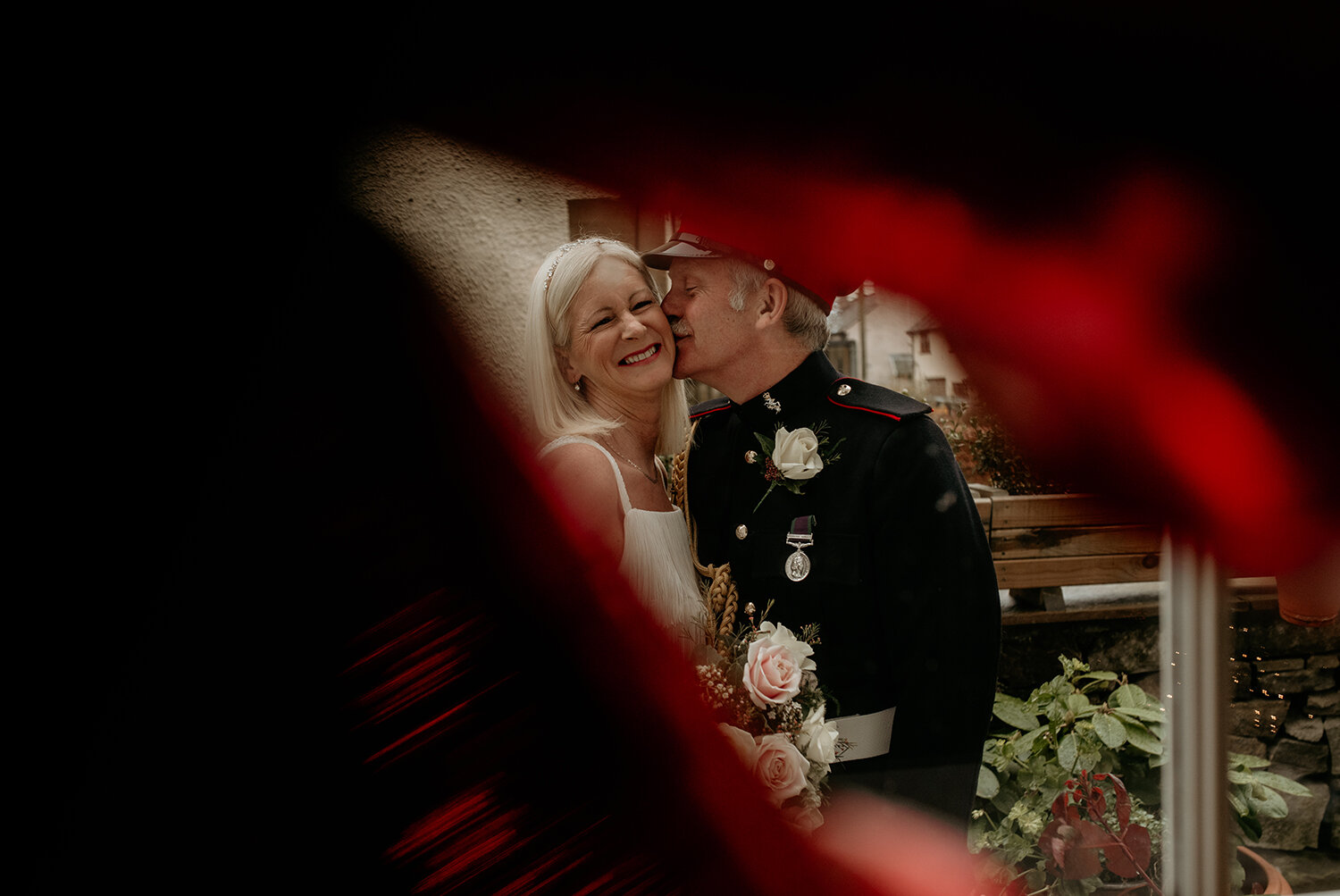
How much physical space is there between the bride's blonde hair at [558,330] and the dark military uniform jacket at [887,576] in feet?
0.77

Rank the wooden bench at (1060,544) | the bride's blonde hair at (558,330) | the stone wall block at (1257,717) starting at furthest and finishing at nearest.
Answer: the stone wall block at (1257,717), the wooden bench at (1060,544), the bride's blonde hair at (558,330)

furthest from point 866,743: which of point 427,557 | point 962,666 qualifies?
point 427,557

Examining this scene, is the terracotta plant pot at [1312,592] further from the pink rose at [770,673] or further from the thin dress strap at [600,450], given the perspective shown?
the thin dress strap at [600,450]

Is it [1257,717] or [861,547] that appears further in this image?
[1257,717]

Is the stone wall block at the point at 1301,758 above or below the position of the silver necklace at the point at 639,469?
below

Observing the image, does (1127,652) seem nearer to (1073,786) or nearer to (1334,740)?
(1073,786)

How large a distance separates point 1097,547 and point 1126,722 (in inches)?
10.0

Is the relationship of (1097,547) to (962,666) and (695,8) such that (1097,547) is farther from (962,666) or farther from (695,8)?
(695,8)

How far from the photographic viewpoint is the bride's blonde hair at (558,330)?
945 millimetres

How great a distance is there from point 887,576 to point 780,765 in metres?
0.27

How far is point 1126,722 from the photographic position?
111cm

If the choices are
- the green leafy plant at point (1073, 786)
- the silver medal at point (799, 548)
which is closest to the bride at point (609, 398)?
the silver medal at point (799, 548)

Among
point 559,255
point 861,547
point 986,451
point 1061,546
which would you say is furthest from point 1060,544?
point 559,255

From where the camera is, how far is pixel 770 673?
969 millimetres
